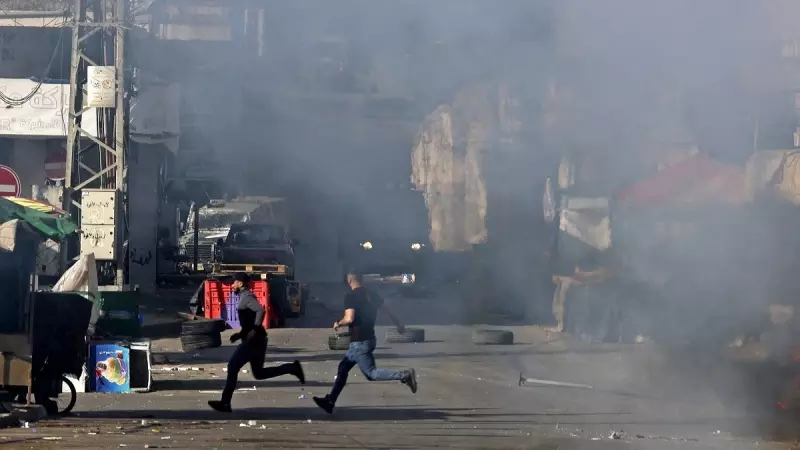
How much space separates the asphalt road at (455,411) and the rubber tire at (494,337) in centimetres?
195

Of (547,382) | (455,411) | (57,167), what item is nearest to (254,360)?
(455,411)

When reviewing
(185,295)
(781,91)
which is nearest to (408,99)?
(781,91)

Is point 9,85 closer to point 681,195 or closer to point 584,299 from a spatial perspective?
point 584,299

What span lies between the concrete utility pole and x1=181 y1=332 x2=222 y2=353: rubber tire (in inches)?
96.8

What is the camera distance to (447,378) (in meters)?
13.5

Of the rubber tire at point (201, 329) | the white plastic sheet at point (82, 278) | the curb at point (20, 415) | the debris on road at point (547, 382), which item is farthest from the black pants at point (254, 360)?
the rubber tire at point (201, 329)

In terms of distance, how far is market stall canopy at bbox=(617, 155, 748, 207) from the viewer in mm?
7418

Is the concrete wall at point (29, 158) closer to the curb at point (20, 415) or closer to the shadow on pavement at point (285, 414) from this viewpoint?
the shadow on pavement at point (285, 414)

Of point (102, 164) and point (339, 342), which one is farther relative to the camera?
point (102, 164)

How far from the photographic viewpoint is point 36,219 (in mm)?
11164

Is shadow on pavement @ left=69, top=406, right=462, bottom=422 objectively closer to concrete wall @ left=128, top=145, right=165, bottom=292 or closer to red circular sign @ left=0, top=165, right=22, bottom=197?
red circular sign @ left=0, top=165, right=22, bottom=197

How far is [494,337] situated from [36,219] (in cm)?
800

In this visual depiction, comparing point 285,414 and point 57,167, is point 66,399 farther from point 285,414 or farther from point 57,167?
point 57,167

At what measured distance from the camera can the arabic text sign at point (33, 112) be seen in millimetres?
22703
